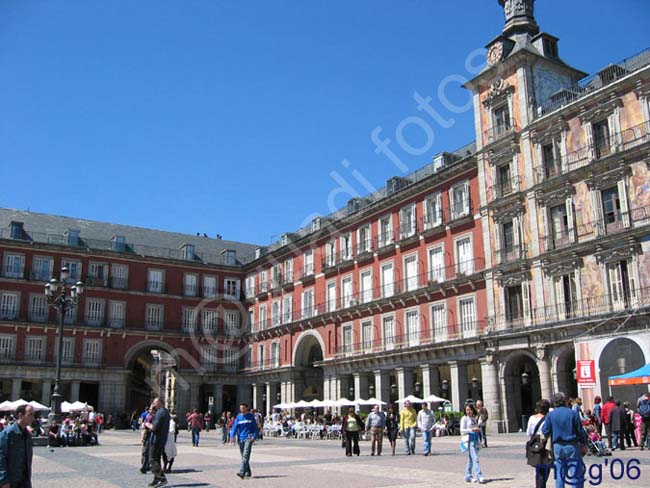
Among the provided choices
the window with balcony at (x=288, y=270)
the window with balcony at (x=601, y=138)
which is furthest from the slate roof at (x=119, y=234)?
the window with balcony at (x=601, y=138)

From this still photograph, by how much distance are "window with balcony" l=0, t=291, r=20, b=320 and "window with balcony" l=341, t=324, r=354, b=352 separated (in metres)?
24.2

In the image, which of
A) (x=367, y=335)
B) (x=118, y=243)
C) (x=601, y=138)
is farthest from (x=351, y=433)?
(x=118, y=243)

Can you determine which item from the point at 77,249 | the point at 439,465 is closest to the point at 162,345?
the point at 77,249

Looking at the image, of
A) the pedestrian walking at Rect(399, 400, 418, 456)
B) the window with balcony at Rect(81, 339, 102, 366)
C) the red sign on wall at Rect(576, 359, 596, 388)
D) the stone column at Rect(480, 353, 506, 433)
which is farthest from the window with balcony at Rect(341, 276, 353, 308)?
the pedestrian walking at Rect(399, 400, 418, 456)

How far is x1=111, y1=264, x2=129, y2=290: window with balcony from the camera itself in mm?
51719

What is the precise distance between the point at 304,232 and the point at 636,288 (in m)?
28.2

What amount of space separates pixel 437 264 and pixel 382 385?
8.27 metres

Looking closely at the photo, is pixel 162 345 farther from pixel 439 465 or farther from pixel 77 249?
pixel 439 465

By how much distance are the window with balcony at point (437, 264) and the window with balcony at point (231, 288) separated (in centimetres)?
2450

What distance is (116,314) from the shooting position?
5138cm

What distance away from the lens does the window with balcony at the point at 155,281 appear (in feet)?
175

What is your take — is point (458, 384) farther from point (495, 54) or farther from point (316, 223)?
point (316, 223)

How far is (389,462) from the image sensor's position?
52.4 feet

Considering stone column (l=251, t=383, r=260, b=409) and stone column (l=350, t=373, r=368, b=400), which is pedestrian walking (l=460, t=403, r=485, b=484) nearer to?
stone column (l=350, t=373, r=368, b=400)
